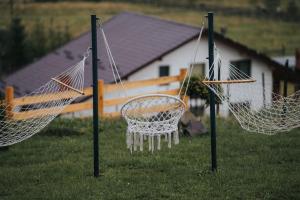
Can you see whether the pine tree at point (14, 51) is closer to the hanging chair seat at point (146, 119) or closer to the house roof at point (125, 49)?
the house roof at point (125, 49)

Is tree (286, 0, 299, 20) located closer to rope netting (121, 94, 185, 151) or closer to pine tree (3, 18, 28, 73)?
pine tree (3, 18, 28, 73)

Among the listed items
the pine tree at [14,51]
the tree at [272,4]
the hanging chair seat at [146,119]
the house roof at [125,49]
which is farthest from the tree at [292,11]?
the hanging chair seat at [146,119]

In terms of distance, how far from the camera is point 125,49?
3061 cm

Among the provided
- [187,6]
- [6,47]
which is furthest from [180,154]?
[187,6]

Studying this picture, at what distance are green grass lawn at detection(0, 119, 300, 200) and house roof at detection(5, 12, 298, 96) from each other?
14.3 m

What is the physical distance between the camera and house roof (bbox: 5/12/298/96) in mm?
28922

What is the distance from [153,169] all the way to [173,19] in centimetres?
4855

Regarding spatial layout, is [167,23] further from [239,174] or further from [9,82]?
[239,174]

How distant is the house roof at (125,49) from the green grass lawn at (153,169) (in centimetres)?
1433

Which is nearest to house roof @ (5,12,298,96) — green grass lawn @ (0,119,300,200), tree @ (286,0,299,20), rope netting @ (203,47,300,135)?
green grass lawn @ (0,119,300,200)

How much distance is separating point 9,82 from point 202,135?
2155 cm

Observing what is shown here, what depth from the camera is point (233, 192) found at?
9.48 m

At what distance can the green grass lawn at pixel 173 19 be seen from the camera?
52.8 m

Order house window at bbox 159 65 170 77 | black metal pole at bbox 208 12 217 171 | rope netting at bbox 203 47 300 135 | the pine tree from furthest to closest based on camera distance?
1. the pine tree
2. house window at bbox 159 65 170 77
3. rope netting at bbox 203 47 300 135
4. black metal pole at bbox 208 12 217 171
